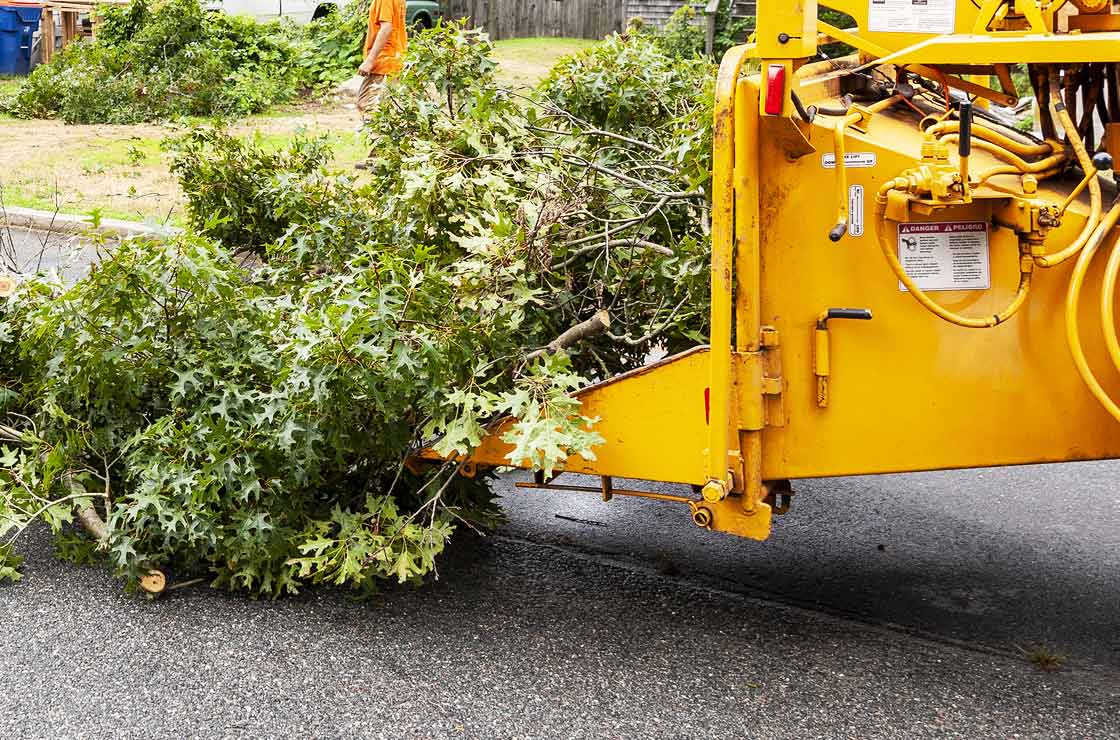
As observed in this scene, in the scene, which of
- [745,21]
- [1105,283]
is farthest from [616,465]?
[745,21]

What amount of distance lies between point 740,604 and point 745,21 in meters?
13.5

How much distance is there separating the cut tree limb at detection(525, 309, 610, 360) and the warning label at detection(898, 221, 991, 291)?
1.16 meters

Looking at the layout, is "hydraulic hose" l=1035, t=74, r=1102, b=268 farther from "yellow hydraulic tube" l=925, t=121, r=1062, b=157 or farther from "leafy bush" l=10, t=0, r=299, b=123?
"leafy bush" l=10, t=0, r=299, b=123

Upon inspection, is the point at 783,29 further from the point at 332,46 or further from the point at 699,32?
the point at 332,46

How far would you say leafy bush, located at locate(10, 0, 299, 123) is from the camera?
14148mm

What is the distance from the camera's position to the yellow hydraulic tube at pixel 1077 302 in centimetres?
327

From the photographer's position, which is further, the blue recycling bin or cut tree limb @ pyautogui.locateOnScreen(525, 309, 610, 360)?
the blue recycling bin

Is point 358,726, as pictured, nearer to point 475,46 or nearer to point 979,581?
point 979,581

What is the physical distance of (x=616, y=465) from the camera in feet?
12.5

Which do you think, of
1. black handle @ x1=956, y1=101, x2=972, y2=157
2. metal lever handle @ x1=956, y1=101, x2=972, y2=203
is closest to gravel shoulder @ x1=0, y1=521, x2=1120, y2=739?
metal lever handle @ x1=956, y1=101, x2=972, y2=203

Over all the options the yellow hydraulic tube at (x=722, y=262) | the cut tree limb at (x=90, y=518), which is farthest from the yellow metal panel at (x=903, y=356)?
the cut tree limb at (x=90, y=518)

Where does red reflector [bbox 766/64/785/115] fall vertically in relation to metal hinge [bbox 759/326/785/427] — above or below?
above

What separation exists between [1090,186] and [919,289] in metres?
0.54

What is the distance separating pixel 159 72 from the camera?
47.5ft
